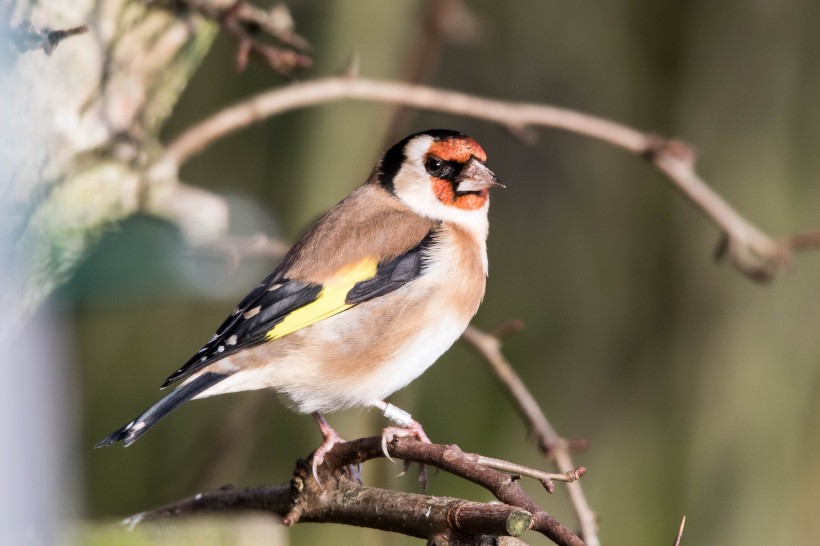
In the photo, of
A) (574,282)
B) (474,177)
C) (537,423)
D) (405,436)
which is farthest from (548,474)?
(574,282)

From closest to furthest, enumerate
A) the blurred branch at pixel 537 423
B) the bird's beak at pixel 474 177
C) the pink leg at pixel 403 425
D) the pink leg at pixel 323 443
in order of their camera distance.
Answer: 1. the pink leg at pixel 323 443
2. the pink leg at pixel 403 425
3. the blurred branch at pixel 537 423
4. the bird's beak at pixel 474 177

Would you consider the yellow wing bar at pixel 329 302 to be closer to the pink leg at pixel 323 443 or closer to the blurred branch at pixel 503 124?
the pink leg at pixel 323 443

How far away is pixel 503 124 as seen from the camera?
125 inches

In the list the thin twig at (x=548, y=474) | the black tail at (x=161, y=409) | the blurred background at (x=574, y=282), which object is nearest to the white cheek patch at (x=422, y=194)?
the blurred background at (x=574, y=282)

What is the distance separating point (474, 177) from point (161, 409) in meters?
1.14

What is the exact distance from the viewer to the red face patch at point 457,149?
302 cm

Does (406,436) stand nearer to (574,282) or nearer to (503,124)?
(503,124)

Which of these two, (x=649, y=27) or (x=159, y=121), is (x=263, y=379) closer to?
(x=159, y=121)

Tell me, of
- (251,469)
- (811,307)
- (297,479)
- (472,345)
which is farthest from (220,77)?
(297,479)

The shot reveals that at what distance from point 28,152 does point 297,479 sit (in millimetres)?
860

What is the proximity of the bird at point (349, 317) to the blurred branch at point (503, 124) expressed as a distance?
0.28 metres

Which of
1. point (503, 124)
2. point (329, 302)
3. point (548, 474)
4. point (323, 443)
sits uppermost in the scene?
point (503, 124)

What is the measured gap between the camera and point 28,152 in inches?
85.4

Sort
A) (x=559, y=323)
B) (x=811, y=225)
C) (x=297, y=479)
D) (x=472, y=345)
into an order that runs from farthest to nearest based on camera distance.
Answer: (x=559, y=323) → (x=811, y=225) → (x=472, y=345) → (x=297, y=479)
